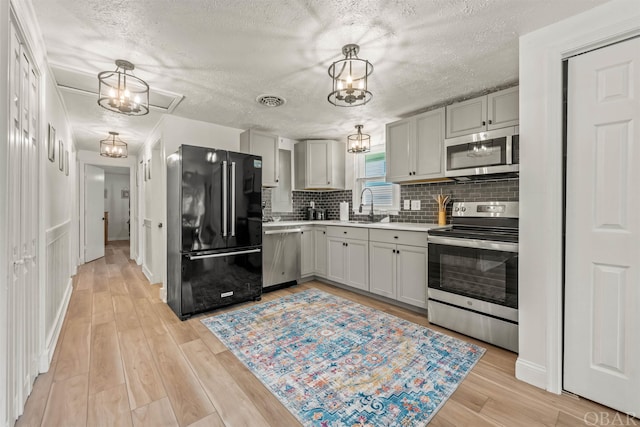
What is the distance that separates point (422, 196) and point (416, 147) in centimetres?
73

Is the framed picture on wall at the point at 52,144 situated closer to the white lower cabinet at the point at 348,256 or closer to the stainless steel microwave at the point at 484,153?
the white lower cabinet at the point at 348,256

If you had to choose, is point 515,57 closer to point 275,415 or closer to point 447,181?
point 447,181

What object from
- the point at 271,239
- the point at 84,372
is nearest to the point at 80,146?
the point at 271,239

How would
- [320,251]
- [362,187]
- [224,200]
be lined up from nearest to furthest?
[224,200]
[320,251]
[362,187]

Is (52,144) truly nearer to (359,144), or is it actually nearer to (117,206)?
(359,144)

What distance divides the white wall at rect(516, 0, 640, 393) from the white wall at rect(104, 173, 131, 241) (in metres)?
11.3

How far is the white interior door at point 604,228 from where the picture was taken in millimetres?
1561

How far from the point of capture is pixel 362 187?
4.61 m

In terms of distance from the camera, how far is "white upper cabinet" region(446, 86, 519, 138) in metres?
2.53

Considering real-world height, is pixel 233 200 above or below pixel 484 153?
below

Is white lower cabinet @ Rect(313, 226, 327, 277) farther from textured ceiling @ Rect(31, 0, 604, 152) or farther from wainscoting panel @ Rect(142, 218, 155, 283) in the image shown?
wainscoting panel @ Rect(142, 218, 155, 283)

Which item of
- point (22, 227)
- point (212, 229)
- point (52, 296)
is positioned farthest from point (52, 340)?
point (212, 229)

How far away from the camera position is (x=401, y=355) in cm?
219

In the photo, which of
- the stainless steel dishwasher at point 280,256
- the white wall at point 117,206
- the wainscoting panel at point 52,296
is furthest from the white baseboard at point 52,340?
the white wall at point 117,206
